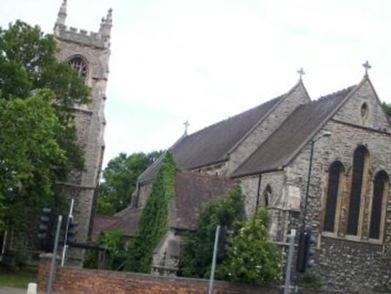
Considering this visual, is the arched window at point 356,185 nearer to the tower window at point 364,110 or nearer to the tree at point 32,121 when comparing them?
the tower window at point 364,110

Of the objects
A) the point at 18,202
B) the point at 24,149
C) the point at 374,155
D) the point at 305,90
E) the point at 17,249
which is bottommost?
the point at 17,249

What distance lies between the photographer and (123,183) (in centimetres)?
7988

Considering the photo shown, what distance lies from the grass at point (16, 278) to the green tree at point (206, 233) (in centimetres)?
768

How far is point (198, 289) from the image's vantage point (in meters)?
A: 26.7

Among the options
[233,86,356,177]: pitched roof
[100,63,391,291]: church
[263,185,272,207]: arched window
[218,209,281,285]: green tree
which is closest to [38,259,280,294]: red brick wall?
[218,209,281,285]: green tree

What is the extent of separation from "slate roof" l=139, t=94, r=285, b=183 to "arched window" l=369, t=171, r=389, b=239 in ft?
30.5

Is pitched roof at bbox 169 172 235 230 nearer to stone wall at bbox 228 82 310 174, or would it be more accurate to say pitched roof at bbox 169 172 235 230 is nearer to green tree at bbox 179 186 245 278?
green tree at bbox 179 186 245 278

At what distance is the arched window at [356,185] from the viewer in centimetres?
3522

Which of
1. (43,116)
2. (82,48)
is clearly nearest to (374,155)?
(43,116)

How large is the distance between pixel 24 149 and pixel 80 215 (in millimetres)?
16091

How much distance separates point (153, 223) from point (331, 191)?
30.8 feet

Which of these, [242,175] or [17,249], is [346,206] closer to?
[242,175]

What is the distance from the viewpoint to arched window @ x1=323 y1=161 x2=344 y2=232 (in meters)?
34.7

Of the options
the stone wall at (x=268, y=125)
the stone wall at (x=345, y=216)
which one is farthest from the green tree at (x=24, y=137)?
the stone wall at (x=268, y=125)
